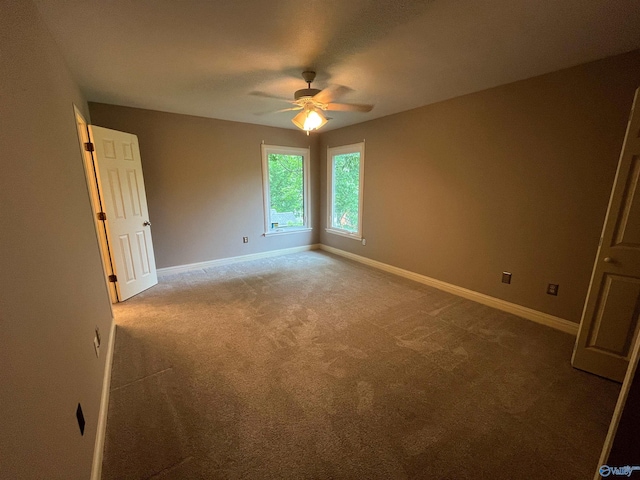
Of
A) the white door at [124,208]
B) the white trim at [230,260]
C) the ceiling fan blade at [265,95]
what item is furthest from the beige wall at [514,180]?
the white door at [124,208]

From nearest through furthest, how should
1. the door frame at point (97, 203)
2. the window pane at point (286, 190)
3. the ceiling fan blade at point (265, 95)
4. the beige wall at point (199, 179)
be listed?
1. the door frame at point (97, 203)
2. the ceiling fan blade at point (265, 95)
3. the beige wall at point (199, 179)
4. the window pane at point (286, 190)

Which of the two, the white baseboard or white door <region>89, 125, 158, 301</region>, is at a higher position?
white door <region>89, 125, 158, 301</region>

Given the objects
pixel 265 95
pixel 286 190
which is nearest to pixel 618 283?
pixel 265 95

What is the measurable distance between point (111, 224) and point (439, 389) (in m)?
3.83

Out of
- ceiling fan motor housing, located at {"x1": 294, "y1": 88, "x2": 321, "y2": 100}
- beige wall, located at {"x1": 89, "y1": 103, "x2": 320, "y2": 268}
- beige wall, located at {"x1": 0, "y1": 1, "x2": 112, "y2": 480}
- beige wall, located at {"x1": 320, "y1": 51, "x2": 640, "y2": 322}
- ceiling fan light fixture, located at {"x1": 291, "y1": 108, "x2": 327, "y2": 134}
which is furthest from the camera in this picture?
beige wall, located at {"x1": 89, "y1": 103, "x2": 320, "y2": 268}

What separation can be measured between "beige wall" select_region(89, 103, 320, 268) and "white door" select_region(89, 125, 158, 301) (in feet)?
1.22

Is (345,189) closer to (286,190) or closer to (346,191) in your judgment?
(346,191)

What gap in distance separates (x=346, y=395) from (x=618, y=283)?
2152 millimetres

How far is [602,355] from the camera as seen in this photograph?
2008 millimetres

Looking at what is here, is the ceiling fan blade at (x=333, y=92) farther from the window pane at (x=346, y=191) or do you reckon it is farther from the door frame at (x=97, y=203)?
the door frame at (x=97, y=203)

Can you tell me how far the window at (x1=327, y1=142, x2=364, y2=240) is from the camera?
15.7 ft

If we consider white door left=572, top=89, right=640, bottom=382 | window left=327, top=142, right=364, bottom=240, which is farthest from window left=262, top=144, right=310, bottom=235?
white door left=572, top=89, right=640, bottom=382

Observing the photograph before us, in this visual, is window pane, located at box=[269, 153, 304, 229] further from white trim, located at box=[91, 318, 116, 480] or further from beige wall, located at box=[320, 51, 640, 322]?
white trim, located at box=[91, 318, 116, 480]

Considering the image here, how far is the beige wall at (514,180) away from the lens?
2332mm
